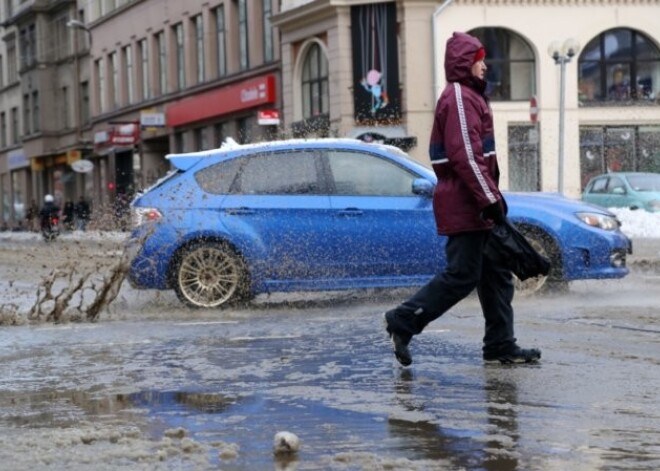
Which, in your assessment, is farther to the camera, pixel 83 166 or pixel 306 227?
pixel 83 166

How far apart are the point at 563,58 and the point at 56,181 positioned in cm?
4218

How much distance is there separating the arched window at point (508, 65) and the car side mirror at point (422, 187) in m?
28.2

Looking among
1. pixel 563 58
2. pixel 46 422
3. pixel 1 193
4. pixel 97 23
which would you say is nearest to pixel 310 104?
pixel 563 58

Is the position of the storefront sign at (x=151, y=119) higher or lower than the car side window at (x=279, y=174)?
higher

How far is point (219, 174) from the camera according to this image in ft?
45.2

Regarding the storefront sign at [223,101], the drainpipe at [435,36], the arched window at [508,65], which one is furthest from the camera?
the storefront sign at [223,101]

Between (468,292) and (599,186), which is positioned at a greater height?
(599,186)

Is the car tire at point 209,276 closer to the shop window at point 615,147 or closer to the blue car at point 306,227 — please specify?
the blue car at point 306,227

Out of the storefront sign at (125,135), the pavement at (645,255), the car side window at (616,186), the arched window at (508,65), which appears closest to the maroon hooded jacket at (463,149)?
the pavement at (645,255)

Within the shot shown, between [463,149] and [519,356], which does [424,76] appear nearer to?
[519,356]

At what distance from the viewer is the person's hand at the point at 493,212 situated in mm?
8062

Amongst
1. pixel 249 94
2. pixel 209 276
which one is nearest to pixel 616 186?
pixel 249 94

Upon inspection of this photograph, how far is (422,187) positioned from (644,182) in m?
20.7

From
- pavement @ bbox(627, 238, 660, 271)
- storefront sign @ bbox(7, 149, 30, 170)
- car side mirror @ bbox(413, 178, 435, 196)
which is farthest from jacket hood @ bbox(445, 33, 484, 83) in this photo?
storefront sign @ bbox(7, 149, 30, 170)
